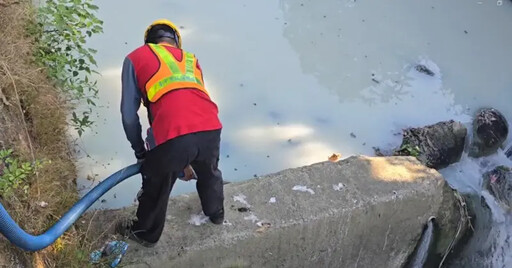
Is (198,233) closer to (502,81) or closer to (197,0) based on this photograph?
(197,0)

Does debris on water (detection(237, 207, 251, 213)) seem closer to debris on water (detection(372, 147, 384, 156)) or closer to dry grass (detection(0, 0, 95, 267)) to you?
dry grass (detection(0, 0, 95, 267))

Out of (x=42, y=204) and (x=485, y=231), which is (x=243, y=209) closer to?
(x=42, y=204)

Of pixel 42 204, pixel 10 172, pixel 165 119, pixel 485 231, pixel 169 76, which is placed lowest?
pixel 485 231

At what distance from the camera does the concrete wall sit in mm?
2832

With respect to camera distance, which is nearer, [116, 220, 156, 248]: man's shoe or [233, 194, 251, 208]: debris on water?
[116, 220, 156, 248]: man's shoe

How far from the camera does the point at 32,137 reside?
9.81ft

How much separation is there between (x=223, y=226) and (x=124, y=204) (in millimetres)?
766

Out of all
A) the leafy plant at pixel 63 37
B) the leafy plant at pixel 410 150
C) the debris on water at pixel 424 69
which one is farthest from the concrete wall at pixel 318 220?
the debris on water at pixel 424 69

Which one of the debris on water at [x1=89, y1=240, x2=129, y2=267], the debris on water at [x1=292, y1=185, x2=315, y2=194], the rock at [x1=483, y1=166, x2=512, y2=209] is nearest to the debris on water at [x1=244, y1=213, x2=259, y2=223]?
the debris on water at [x1=292, y1=185, x2=315, y2=194]

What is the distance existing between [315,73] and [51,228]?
2.48 metres

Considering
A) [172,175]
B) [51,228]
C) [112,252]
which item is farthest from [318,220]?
[51,228]

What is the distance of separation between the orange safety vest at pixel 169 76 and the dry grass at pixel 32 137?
0.70m

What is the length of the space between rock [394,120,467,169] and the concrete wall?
54 cm

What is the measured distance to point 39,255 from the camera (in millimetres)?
2473
